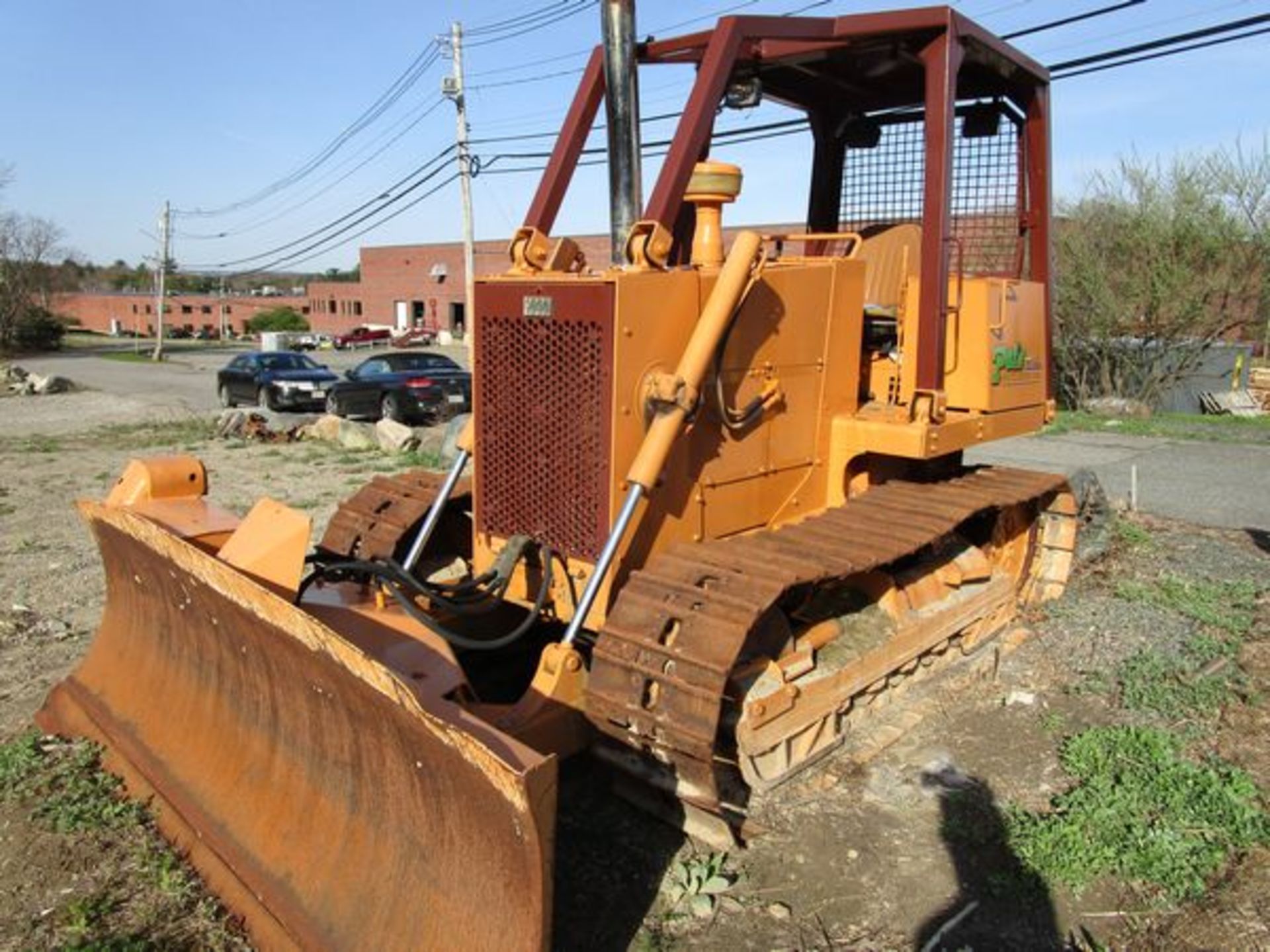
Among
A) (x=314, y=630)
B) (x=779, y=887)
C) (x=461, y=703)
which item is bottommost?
(x=779, y=887)

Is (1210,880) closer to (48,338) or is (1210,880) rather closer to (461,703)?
(461,703)

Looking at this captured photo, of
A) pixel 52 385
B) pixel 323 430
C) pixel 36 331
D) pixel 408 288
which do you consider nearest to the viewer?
pixel 323 430

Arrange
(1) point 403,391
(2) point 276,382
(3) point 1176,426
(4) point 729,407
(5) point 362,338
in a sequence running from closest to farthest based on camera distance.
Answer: (4) point 729,407, (1) point 403,391, (3) point 1176,426, (2) point 276,382, (5) point 362,338

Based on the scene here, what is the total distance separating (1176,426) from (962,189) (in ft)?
50.3

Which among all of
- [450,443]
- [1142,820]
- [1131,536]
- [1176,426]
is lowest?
[1142,820]

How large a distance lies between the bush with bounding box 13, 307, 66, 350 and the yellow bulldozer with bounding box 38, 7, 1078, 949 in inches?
1939

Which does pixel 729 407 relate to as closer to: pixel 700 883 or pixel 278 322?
pixel 700 883

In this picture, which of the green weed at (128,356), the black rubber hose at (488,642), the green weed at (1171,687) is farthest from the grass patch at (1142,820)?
the green weed at (128,356)

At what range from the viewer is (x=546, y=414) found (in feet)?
13.1

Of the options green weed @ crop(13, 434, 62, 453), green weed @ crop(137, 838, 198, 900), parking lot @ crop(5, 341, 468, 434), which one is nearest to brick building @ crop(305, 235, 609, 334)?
parking lot @ crop(5, 341, 468, 434)

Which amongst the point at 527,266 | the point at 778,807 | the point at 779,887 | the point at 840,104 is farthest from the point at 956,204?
the point at 779,887

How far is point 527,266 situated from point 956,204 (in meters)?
2.63

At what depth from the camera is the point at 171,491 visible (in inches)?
185

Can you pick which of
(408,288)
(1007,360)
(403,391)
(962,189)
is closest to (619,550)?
(1007,360)
